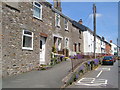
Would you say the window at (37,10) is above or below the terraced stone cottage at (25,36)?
above

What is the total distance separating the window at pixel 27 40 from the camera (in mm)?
11642

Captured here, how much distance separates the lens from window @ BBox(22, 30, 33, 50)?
11.6m

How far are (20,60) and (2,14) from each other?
312cm

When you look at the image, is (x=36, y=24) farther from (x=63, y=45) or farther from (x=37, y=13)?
(x=63, y=45)

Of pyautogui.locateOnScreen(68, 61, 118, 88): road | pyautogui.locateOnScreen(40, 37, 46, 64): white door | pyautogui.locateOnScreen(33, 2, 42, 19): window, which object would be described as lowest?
pyautogui.locateOnScreen(68, 61, 118, 88): road

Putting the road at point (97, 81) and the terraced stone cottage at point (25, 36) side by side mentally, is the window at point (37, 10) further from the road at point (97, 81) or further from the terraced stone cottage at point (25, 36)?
the road at point (97, 81)

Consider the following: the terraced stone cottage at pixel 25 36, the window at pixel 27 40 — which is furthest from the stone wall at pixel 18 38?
the window at pixel 27 40

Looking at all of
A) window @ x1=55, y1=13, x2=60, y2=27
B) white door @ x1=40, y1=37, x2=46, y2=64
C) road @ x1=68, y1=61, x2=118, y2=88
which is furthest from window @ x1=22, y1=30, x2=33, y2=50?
window @ x1=55, y1=13, x2=60, y2=27

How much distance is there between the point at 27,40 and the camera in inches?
474

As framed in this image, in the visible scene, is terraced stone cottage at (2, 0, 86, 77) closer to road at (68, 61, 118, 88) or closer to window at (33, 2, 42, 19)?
window at (33, 2, 42, 19)

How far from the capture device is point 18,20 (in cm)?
1095

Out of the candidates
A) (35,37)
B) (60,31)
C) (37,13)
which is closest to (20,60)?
(35,37)

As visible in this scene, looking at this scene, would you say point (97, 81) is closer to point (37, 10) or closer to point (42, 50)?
point (42, 50)

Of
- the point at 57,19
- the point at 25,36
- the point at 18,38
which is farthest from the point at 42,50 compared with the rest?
the point at 57,19
